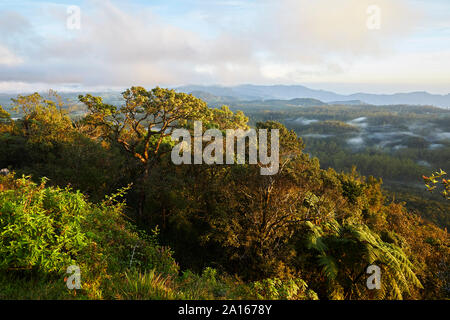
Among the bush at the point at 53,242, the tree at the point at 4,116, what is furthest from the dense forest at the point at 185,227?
the tree at the point at 4,116

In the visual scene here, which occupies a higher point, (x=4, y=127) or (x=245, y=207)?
(x=4, y=127)

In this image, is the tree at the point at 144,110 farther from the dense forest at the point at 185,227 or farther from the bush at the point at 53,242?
the bush at the point at 53,242

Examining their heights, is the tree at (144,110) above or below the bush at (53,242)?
above

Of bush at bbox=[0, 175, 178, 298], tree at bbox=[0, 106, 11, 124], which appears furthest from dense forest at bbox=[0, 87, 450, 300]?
tree at bbox=[0, 106, 11, 124]

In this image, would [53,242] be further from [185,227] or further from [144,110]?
[144,110]

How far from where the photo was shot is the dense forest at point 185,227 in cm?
394

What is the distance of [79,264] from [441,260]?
44.0 feet

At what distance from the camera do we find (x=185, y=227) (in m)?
11.7

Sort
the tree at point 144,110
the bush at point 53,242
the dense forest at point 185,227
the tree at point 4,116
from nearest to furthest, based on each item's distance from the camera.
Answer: the bush at point 53,242 < the dense forest at point 185,227 < the tree at point 144,110 < the tree at point 4,116

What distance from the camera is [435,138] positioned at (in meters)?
197

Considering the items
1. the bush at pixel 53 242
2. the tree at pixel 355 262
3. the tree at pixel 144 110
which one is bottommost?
the tree at pixel 355 262

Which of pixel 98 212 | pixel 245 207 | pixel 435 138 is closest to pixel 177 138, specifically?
pixel 245 207

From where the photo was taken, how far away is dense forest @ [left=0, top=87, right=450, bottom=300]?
12.9 feet
